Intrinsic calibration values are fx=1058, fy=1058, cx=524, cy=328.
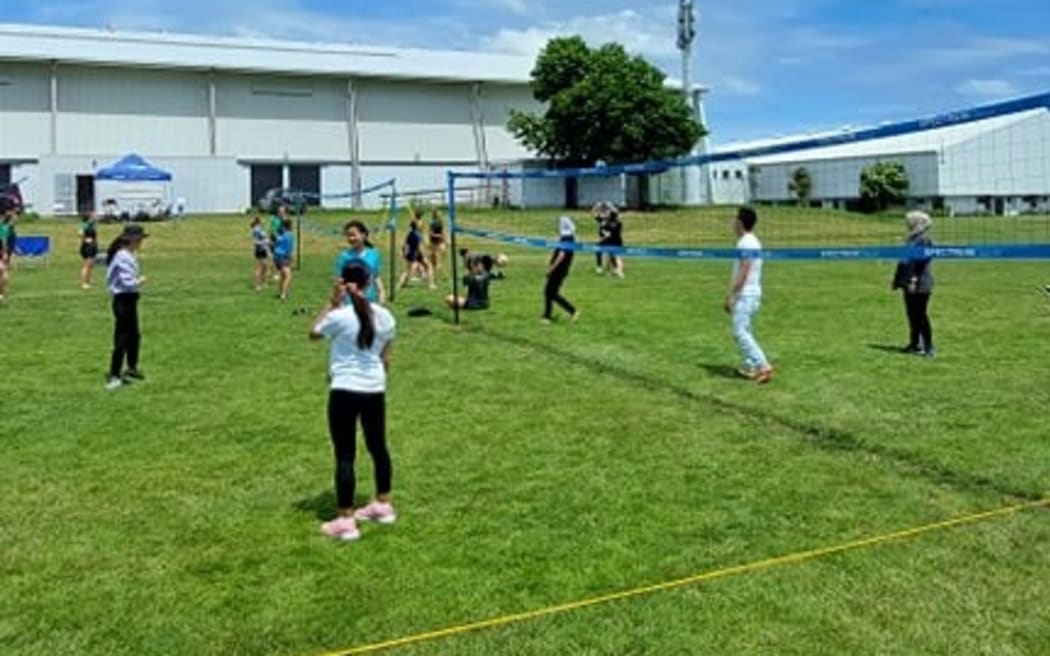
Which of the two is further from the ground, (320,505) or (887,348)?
(887,348)

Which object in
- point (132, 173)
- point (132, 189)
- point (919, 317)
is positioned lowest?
point (919, 317)

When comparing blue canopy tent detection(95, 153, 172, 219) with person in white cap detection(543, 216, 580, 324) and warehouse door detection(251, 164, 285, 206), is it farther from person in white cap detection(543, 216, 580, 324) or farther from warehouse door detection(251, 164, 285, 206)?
person in white cap detection(543, 216, 580, 324)

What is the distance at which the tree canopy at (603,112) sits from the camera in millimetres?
61625

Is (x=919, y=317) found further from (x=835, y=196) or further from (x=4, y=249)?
(x=835, y=196)

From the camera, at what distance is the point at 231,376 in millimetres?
11406

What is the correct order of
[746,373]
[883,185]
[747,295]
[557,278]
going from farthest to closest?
[883,185], [557,278], [746,373], [747,295]

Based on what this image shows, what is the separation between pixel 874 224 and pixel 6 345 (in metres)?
23.8

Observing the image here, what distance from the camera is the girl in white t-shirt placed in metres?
5.88

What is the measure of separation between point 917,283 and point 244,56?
61.0 metres

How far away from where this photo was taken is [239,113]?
→ 215ft

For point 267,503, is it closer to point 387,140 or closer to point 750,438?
point 750,438

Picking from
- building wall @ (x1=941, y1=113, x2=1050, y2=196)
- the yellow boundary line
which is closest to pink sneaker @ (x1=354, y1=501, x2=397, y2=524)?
the yellow boundary line

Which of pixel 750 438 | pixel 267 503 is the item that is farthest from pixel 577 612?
pixel 750 438

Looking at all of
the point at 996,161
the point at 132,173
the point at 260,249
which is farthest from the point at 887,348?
the point at 132,173
